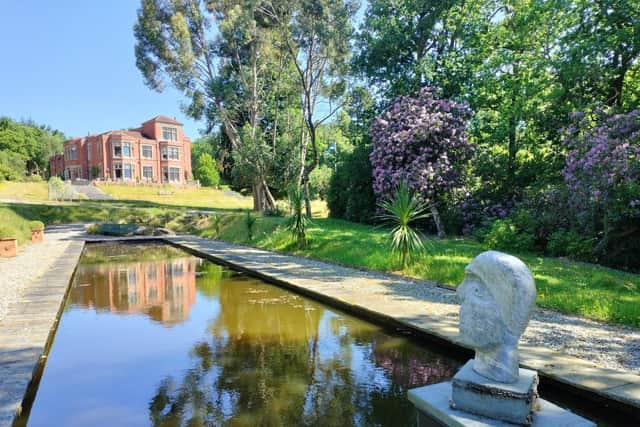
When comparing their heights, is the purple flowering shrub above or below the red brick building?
below

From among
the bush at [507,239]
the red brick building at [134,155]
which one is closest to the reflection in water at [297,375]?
the bush at [507,239]

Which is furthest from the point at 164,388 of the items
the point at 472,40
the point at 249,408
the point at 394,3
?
the point at 394,3

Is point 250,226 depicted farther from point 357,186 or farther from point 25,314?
point 25,314

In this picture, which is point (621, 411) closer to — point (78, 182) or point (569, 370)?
point (569, 370)

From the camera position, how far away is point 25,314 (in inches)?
212

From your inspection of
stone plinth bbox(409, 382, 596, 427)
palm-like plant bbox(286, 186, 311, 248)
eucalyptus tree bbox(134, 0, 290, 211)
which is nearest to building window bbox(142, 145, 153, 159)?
eucalyptus tree bbox(134, 0, 290, 211)

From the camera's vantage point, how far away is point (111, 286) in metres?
8.68

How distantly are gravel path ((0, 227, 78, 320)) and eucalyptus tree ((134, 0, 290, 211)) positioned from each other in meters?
8.59

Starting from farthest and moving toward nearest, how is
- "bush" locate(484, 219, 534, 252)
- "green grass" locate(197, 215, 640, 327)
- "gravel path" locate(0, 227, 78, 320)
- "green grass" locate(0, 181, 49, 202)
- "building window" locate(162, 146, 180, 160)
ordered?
"building window" locate(162, 146, 180, 160) → "green grass" locate(0, 181, 49, 202) → "bush" locate(484, 219, 534, 252) → "gravel path" locate(0, 227, 78, 320) → "green grass" locate(197, 215, 640, 327)

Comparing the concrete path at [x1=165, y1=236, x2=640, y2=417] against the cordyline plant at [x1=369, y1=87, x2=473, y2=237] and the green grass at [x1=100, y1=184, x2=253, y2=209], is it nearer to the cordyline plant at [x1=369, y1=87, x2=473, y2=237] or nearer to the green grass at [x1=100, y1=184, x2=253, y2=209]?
the cordyline plant at [x1=369, y1=87, x2=473, y2=237]

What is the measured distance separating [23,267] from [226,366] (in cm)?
756

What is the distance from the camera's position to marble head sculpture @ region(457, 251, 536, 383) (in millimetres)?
2369

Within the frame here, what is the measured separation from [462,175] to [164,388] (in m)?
11.8

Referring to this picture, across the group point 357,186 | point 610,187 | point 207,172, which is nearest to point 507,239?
point 610,187
